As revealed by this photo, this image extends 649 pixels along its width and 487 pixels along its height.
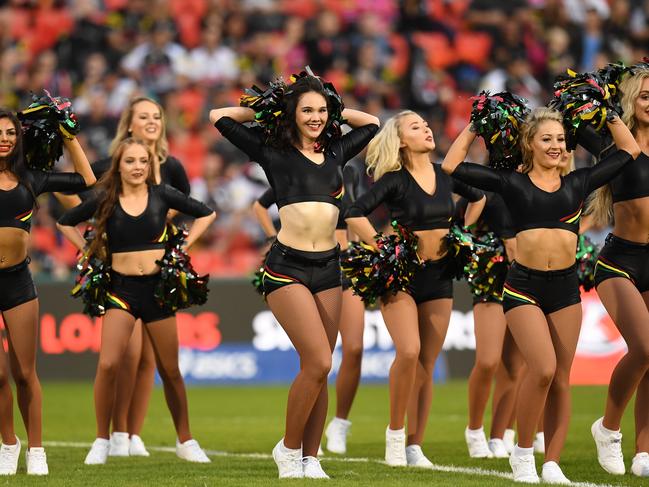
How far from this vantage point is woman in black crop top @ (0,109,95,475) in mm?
6375

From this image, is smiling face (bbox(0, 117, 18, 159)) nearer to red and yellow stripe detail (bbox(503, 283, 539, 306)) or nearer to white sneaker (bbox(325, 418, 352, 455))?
red and yellow stripe detail (bbox(503, 283, 539, 306))

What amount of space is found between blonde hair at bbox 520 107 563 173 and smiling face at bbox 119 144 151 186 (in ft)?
7.91

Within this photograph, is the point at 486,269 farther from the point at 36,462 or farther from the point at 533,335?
the point at 36,462

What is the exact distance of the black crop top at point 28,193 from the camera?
635 centimetres

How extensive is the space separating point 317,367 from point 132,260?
1825 millimetres

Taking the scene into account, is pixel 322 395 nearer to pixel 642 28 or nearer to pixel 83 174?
pixel 83 174

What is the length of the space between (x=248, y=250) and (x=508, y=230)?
6.97 metres

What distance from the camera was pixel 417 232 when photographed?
700 centimetres

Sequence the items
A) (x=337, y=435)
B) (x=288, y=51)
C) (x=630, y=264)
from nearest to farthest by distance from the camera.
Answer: (x=630, y=264), (x=337, y=435), (x=288, y=51)

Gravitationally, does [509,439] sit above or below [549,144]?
below

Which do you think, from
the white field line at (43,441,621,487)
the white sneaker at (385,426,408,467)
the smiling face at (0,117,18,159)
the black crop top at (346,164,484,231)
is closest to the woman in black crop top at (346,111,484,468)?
the black crop top at (346,164,484,231)

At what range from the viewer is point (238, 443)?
8.43m

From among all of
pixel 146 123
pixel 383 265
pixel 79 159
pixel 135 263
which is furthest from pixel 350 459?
pixel 146 123

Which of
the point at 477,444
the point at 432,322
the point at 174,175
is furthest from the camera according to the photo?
the point at 174,175
